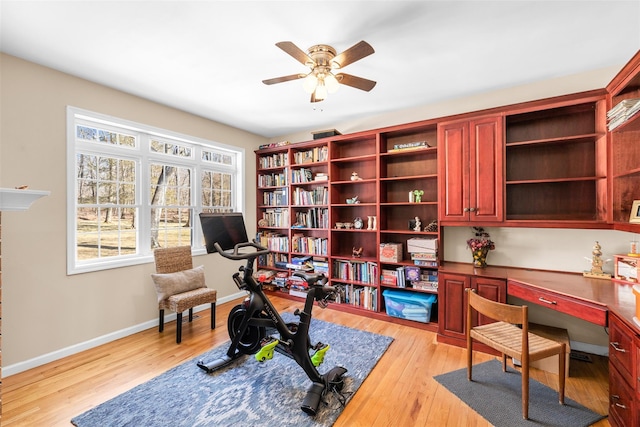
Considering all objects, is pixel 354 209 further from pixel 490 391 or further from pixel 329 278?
pixel 490 391

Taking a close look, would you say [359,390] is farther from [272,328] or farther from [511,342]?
[511,342]

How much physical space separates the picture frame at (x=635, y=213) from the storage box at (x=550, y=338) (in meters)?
1.12

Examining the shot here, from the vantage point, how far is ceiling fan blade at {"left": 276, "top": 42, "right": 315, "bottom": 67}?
177cm

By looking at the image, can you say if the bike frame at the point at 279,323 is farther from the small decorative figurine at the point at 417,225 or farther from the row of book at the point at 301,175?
the row of book at the point at 301,175

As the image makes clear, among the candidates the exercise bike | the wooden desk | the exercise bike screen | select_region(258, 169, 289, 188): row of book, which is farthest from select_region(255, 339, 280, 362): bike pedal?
select_region(258, 169, 289, 188): row of book

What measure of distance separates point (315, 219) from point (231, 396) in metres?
2.54

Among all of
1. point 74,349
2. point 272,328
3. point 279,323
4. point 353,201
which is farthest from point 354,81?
Answer: point 74,349

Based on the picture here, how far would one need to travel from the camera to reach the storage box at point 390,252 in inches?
134

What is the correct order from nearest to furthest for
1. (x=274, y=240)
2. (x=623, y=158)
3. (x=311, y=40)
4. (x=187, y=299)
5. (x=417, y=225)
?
1. (x=311, y=40)
2. (x=623, y=158)
3. (x=187, y=299)
4. (x=417, y=225)
5. (x=274, y=240)

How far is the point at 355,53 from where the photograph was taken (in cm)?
190

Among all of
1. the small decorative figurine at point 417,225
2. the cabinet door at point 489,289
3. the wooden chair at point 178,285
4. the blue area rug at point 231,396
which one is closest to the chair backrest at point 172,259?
the wooden chair at point 178,285

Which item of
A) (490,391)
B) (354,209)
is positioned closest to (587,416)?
(490,391)

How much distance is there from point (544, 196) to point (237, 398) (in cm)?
346

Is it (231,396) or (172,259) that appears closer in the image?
(231,396)
